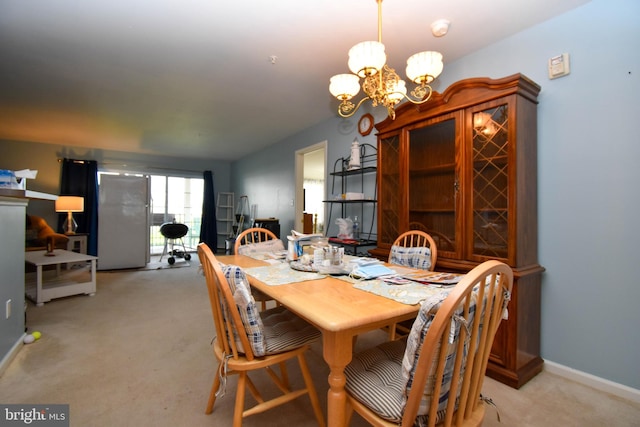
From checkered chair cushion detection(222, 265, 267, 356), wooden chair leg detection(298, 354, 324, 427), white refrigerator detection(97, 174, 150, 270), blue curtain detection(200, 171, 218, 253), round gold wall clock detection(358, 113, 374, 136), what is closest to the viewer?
checkered chair cushion detection(222, 265, 267, 356)

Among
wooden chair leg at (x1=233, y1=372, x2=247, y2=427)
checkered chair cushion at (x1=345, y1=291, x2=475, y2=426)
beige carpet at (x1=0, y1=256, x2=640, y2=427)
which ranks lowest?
beige carpet at (x1=0, y1=256, x2=640, y2=427)

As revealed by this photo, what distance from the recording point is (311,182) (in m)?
9.23

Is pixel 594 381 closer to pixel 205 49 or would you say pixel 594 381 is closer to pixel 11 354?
pixel 205 49

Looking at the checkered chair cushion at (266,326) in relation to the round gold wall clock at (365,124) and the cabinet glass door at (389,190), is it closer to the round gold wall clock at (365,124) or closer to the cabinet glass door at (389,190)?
the cabinet glass door at (389,190)

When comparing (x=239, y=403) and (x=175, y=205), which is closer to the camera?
(x=239, y=403)

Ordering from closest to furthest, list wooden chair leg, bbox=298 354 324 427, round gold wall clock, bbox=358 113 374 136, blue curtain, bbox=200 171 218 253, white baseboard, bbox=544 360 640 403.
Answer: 1. wooden chair leg, bbox=298 354 324 427
2. white baseboard, bbox=544 360 640 403
3. round gold wall clock, bbox=358 113 374 136
4. blue curtain, bbox=200 171 218 253

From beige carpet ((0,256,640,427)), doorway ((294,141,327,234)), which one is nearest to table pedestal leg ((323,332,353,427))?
beige carpet ((0,256,640,427))

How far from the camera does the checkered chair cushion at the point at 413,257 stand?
6.36 feet

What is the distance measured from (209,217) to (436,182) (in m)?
6.15

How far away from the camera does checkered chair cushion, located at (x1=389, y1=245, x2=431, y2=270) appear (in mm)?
1939

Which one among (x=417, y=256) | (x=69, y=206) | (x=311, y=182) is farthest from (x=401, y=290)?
(x=311, y=182)

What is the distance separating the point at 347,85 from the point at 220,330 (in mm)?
1456

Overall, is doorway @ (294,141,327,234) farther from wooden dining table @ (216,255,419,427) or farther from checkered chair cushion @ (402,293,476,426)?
checkered chair cushion @ (402,293,476,426)

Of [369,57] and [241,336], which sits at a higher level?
[369,57]
